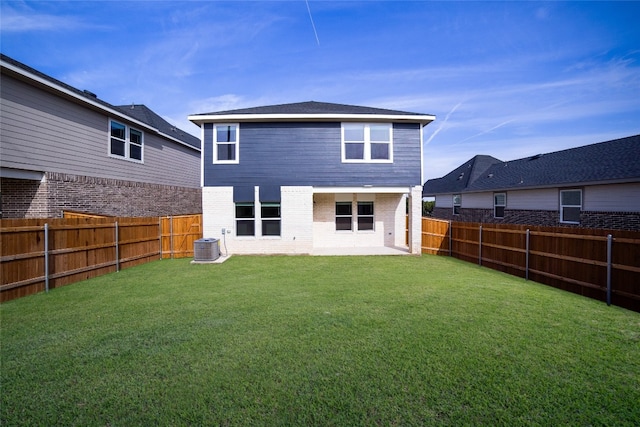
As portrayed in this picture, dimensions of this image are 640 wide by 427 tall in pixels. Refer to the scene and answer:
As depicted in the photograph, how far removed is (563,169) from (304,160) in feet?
50.0

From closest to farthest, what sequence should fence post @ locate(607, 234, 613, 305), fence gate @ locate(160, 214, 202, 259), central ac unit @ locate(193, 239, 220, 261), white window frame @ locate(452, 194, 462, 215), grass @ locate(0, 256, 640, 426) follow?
grass @ locate(0, 256, 640, 426)
fence post @ locate(607, 234, 613, 305)
central ac unit @ locate(193, 239, 220, 261)
fence gate @ locate(160, 214, 202, 259)
white window frame @ locate(452, 194, 462, 215)

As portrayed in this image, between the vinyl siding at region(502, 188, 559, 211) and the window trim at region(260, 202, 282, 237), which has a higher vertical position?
the vinyl siding at region(502, 188, 559, 211)

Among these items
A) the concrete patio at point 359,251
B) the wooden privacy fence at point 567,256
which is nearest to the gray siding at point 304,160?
the concrete patio at point 359,251

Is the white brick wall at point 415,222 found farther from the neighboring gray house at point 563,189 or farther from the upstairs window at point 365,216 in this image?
the neighboring gray house at point 563,189

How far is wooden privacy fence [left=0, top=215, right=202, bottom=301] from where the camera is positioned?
6.57m

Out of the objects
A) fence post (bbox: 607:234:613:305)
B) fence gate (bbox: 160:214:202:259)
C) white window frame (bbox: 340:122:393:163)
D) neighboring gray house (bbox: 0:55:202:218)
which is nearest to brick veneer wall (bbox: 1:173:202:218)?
neighboring gray house (bbox: 0:55:202:218)

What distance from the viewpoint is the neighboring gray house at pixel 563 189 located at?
41.9 feet

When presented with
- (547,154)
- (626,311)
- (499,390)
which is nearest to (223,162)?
(499,390)

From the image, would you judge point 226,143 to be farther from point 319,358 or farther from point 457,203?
point 457,203

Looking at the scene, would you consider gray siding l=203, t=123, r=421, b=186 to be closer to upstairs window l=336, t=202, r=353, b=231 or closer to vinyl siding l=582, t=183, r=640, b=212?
upstairs window l=336, t=202, r=353, b=231

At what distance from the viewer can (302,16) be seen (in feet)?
39.1

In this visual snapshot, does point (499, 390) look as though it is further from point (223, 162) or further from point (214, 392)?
point (223, 162)

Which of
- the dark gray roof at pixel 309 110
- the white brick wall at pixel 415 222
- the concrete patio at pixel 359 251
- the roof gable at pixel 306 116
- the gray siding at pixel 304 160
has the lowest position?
the concrete patio at pixel 359 251

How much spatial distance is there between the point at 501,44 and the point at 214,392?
15045 mm
